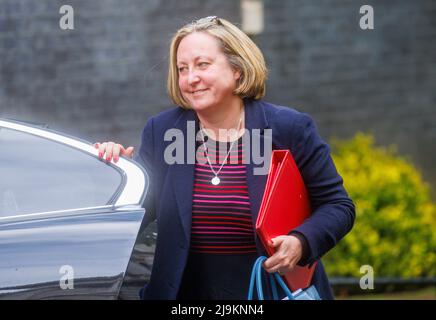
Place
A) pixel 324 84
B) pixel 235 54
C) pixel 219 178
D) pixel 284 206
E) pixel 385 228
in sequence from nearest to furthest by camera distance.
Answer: pixel 284 206 → pixel 219 178 → pixel 235 54 → pixel 385 228 → pixel 324 84

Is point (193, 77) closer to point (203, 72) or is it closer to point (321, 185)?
point (203, 72)

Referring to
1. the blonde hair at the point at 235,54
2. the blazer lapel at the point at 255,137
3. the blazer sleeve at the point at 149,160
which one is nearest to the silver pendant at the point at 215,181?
the blazer lapel at the point at 255,137

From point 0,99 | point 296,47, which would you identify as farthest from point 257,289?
point 296,47

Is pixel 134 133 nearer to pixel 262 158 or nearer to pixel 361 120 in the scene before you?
pixel 361 120

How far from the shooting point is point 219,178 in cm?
366

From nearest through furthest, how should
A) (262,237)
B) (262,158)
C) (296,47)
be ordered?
(262,237) → (262,158) → (296,47)

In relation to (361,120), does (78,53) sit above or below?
above

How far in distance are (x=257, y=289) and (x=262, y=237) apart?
183mm

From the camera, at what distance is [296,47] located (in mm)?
8016

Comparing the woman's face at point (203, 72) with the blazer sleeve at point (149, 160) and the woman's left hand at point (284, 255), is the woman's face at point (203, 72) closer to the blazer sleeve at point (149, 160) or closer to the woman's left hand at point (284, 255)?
the blazer sleeve at point (149, 160)

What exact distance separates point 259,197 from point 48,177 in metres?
0.75

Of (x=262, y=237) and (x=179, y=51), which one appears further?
(x=179, y=51)

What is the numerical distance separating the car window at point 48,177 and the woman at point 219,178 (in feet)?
0.29

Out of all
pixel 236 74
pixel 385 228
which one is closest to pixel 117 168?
pixel 236 74
